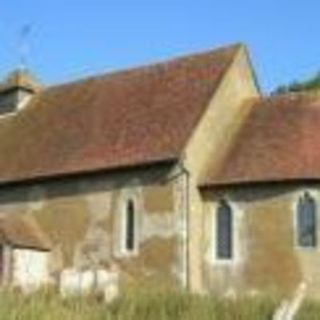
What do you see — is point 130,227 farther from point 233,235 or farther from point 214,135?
point 214,135

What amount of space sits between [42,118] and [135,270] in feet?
30.0

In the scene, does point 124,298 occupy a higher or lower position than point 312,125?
lower

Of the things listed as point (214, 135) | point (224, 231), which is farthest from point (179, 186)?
point (214, 135)

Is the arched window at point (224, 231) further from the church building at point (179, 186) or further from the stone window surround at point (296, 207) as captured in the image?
the stone window surround at point (296, 207)

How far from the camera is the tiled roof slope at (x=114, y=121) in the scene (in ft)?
96.8

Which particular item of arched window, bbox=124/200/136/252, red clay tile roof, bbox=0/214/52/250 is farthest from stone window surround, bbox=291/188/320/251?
red clay tile roof, bbox=0/214/52/250

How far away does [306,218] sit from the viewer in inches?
1088

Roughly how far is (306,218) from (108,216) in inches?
261

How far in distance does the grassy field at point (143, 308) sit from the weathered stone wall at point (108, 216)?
1024 cm

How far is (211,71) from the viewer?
31.3 m

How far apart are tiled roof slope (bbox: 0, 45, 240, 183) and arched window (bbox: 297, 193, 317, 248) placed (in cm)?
427

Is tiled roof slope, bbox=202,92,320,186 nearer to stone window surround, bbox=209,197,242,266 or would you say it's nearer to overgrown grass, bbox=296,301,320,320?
stone window surround, bbox=209,197,242,266

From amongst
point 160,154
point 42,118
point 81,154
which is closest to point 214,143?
point 160,154

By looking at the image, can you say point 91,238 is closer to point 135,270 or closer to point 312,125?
point 135,270
